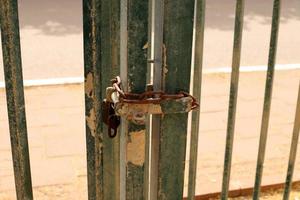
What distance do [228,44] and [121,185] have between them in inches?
248

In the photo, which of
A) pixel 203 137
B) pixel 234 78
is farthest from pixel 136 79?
pixel 203 137

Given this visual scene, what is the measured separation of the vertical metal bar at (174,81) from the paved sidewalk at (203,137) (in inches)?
76.8

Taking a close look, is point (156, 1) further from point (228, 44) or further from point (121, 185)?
point (228, 44)

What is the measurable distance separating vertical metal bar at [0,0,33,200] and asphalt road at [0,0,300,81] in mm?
4313

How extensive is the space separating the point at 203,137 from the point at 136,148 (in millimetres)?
2999

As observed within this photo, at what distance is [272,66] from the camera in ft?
6.75

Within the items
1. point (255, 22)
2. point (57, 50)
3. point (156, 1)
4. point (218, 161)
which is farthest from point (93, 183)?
point (255, 22)

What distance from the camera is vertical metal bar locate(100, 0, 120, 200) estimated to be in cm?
158

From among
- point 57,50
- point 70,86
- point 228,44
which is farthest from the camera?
point 228,44

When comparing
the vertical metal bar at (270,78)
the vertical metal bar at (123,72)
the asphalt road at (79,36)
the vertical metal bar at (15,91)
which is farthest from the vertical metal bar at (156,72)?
the asphalt road at (79,36)

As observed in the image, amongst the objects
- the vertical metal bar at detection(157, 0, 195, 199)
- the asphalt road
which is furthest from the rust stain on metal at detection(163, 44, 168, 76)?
the asphalt road

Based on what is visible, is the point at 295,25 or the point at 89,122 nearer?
the point at 89,122

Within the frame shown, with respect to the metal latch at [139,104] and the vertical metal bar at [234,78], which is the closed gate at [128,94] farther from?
the vertical metal bar at [234,78]

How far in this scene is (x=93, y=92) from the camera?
1.61 metres
